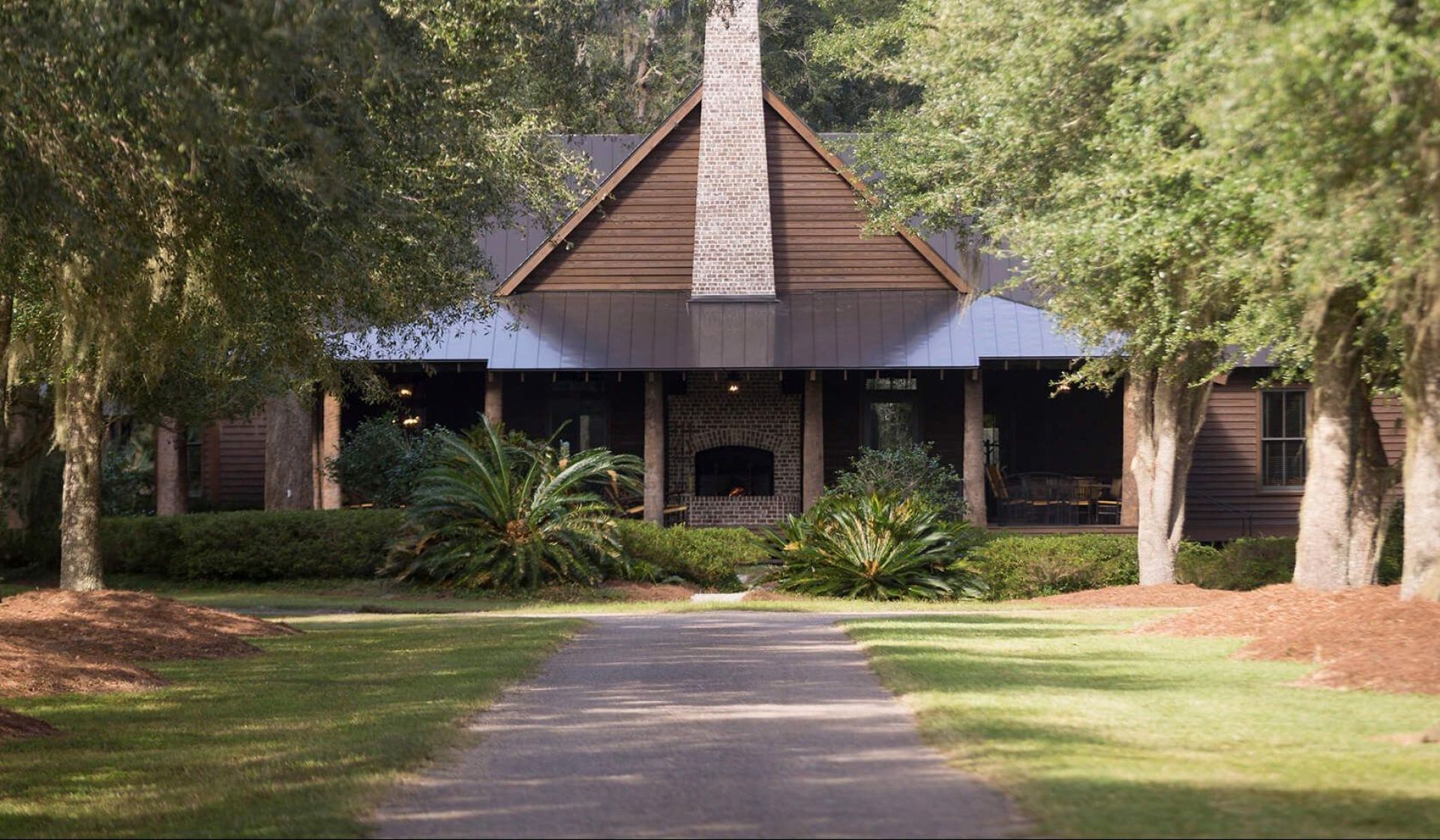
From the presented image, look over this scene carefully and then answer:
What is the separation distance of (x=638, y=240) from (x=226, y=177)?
797 inches

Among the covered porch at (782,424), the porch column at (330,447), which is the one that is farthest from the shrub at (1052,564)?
the porch column at (330,447)

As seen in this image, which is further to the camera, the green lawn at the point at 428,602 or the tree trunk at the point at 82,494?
the green lawn at the point at 428,602

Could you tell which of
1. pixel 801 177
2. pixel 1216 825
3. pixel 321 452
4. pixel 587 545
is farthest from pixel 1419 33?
pixel 321 452

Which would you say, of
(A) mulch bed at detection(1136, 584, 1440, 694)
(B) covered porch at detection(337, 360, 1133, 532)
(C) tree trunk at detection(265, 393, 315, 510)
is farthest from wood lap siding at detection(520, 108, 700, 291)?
(A) mulch bed at detection(1136, 584, 1440, 694)

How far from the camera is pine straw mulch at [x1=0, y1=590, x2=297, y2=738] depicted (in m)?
12.1

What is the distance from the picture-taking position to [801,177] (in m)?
31.3

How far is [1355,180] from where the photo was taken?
974cm

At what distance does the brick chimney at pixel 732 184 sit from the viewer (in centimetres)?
3028

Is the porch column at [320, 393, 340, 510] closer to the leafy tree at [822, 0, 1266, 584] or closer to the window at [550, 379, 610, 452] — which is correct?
the window at [550, 379, 610, 452]

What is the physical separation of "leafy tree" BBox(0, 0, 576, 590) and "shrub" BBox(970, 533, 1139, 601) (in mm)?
9413

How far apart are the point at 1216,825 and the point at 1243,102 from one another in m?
4.60

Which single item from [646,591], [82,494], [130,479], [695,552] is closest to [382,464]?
[130,479]

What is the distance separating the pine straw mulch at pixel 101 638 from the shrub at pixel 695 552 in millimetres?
8361

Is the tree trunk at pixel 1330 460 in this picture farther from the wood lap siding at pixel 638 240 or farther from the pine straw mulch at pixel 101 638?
the wood lap siding at pixel 638 240
